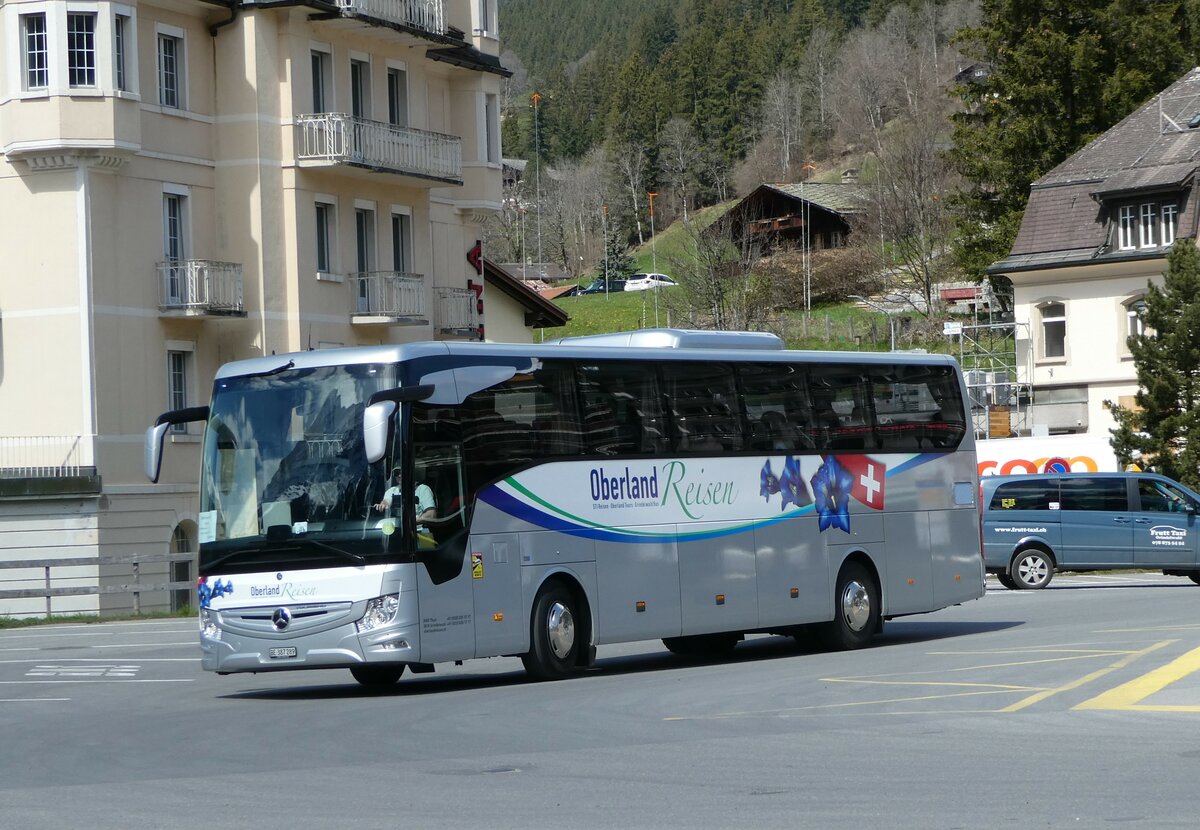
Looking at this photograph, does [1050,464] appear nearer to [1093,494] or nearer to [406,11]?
[1093,494]

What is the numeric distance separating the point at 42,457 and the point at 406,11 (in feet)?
49.4

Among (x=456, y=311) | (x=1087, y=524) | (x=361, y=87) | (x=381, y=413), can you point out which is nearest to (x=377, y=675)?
(x=381, y=413)

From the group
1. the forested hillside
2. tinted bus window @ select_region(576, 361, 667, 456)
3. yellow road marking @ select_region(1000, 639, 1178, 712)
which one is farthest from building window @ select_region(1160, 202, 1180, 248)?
tinted bus window @ select_region(576, 361, 667, 456)

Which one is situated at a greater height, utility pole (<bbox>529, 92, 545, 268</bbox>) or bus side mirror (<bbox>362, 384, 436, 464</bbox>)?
utility pole (<bbox>529, 92, 545, 268</bbox>)

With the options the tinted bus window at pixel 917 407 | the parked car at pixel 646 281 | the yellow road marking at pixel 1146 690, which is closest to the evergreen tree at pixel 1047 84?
the tinted bus window at pixel 917 407

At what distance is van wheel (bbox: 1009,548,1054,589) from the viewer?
33875mm

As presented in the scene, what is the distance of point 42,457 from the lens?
129ft

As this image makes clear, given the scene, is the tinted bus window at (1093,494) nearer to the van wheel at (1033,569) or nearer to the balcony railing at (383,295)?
the van wheel at (1033,569)

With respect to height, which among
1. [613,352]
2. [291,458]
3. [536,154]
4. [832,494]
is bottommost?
[832,494]

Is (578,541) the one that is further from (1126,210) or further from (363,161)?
(1126,210)

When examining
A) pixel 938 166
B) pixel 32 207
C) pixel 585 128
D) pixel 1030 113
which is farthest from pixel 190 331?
pixel 585 128

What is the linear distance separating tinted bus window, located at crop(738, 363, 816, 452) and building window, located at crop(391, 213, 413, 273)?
27.9 metres

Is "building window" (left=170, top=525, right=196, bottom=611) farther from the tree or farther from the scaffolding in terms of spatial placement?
the scaffolding

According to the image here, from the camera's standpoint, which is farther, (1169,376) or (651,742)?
(1169,376)
